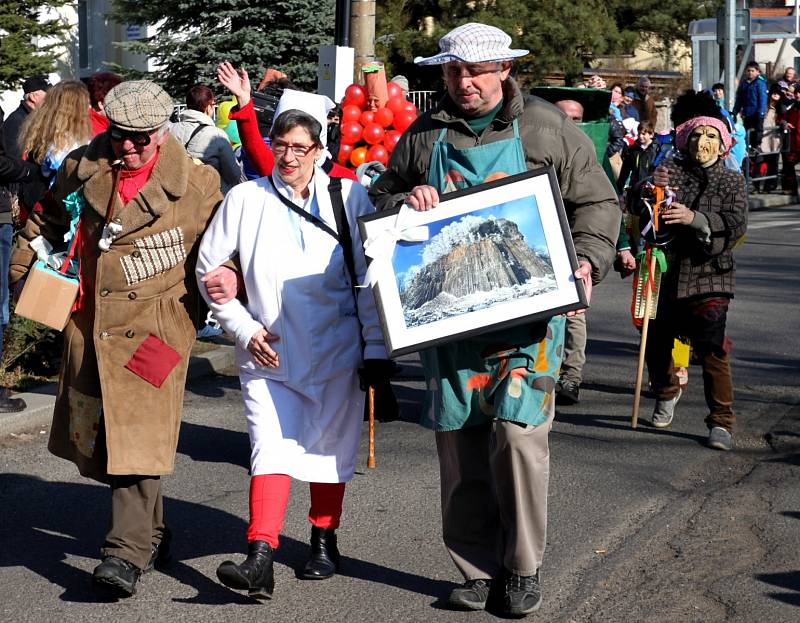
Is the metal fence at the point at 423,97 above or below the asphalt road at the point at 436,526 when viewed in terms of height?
above

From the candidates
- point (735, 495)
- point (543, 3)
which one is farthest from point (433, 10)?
point (735, 495)

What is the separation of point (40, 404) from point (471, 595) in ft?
14.0

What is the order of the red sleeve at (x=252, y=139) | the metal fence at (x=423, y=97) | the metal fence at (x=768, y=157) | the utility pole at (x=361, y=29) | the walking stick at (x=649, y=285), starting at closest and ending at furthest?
1. the red sleeve at (x=252, y=139)
2. the walking stick at (x=649, y=285)
3. the utility pole at (x=361, y=29)
4. the metal fence at (x=768, y=157)
5. the metal fence at (x=423, y=97)

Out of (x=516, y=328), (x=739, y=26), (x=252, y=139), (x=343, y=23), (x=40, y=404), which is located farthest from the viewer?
(x=739, y=26)

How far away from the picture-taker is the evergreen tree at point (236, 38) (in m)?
24.1

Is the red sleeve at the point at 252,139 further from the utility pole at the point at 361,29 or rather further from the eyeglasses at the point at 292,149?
the utility pole at the point at 361,29

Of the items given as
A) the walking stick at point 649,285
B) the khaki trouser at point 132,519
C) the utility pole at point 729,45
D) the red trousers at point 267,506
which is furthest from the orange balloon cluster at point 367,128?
the utility pole at point 729,45

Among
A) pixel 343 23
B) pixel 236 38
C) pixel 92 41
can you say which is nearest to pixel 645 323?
pixel 343 23

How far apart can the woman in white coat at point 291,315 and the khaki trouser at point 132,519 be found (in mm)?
504

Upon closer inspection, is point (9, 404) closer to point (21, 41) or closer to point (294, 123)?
point (294, 123)

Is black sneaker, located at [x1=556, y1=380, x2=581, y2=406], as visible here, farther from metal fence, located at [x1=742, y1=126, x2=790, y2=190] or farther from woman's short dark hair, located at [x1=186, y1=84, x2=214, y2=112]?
metal fence, located at [x1=742, y1=126, x2=790, y2=190]

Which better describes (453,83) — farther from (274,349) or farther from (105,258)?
(105,258)

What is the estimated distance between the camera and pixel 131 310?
529cm

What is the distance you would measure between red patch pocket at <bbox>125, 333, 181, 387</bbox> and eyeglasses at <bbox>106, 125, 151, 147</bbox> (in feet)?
2.48
